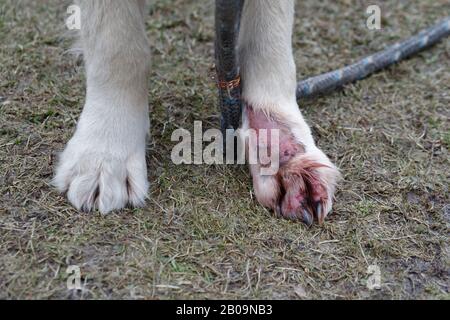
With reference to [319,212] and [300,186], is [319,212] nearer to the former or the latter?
[319,212]

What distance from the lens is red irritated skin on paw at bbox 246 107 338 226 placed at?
100.0 inches

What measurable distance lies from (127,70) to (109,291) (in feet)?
2.97

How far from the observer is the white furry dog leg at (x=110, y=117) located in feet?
8.37

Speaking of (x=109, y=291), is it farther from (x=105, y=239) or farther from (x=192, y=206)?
(x=192, y=206)

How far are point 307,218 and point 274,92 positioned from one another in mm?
583

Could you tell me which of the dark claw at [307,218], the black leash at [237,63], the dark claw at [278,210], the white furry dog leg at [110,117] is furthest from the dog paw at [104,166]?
the dark claw at [307,218]

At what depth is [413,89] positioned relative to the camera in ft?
11.4

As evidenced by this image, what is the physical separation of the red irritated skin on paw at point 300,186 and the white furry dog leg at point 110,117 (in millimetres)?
491

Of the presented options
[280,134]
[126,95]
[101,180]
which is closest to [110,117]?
[126,95]

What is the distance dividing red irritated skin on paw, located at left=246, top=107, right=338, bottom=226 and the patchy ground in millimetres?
58

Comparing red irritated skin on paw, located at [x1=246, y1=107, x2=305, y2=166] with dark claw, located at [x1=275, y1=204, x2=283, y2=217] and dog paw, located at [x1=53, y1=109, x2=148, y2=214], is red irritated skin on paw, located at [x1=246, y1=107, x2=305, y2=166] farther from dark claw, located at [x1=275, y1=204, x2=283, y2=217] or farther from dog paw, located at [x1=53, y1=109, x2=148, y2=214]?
dog paw, located at [x1=53, y1=109, x2=148, y2=214]

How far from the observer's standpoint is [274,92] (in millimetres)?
2836

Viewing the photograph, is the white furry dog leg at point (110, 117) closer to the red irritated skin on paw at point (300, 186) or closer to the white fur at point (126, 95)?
the white fur at point (126, 95)

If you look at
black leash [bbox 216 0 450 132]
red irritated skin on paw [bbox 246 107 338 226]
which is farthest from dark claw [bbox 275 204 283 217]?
black leash [bbox 216 0 450 132]
